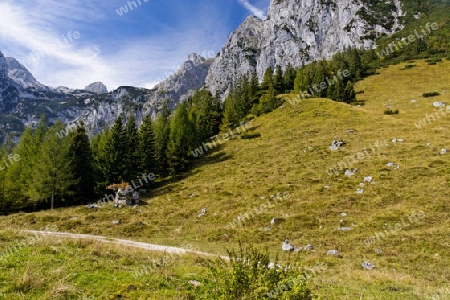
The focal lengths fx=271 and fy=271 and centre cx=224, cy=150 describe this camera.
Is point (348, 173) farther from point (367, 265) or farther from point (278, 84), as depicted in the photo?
point (278, 84)

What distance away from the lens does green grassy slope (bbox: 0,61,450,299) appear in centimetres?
1510

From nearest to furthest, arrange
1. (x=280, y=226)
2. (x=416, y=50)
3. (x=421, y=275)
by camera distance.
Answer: (x=421, y=275), (x=280, y=226), (x=416, y=50)

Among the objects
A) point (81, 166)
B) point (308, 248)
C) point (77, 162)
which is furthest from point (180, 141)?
point (308, 248)

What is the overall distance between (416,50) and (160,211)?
124991 millimetres

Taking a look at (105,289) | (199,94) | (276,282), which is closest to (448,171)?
(276,282)

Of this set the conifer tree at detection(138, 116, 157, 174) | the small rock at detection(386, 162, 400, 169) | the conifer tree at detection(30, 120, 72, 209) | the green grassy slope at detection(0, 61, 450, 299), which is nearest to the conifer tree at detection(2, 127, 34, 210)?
the conifer tree at detection(30, 120, 72, 209)

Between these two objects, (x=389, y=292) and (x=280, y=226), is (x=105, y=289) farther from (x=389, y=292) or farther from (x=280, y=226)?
(x=280, y=226)

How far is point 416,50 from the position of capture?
11038 centimetres

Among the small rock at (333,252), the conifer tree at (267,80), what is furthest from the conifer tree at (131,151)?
the conifer tree at (267,80)

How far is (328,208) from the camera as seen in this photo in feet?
85.3

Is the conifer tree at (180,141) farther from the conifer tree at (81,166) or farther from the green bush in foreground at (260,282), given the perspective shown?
the green bush in foreground at (260,282)

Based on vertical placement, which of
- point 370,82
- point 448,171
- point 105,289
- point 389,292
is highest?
point 370,82

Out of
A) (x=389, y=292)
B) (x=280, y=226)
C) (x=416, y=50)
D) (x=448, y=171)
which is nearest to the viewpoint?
(x=389, y=292)

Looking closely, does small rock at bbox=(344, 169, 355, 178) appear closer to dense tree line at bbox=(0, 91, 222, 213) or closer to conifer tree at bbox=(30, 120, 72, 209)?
dense tree line at bbox=(0, 91, 222, 213)
